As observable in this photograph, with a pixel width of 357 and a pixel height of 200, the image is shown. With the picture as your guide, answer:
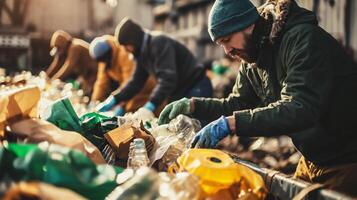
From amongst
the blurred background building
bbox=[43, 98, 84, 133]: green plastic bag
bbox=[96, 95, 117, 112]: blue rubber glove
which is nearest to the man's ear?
bbox=[43, 98, 84, 133]: green plastic bag

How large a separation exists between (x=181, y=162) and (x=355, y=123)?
50.2 inches

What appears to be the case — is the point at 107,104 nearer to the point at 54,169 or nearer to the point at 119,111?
the point at 119,111

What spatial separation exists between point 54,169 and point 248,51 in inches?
61.9

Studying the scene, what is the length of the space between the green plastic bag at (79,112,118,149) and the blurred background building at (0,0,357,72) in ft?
24.1

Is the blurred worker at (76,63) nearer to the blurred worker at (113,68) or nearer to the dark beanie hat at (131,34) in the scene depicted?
the blurred worker at (113,68)

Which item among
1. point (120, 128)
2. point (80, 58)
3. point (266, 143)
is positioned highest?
point (120, 128)

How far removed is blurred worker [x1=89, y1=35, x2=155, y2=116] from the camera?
24.7 feet

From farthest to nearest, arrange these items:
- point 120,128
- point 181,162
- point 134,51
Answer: point 134,51 → point 120,128 → point 181,162

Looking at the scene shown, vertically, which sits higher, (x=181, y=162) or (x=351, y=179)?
(x=181, y=162)

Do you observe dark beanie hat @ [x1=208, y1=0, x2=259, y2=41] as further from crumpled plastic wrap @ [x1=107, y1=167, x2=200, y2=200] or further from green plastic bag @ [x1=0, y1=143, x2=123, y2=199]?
green plastic bag @ [x1=0, y1=143, x2=123, y2=199]

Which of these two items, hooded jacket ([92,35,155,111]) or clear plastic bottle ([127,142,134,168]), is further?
hooded jacket ([92,35,155,111])

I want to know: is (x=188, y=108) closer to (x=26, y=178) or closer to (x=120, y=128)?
(x=120, y=128)

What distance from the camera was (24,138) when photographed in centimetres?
272

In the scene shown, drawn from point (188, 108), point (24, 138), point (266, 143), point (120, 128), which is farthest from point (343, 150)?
point (266, 143)
